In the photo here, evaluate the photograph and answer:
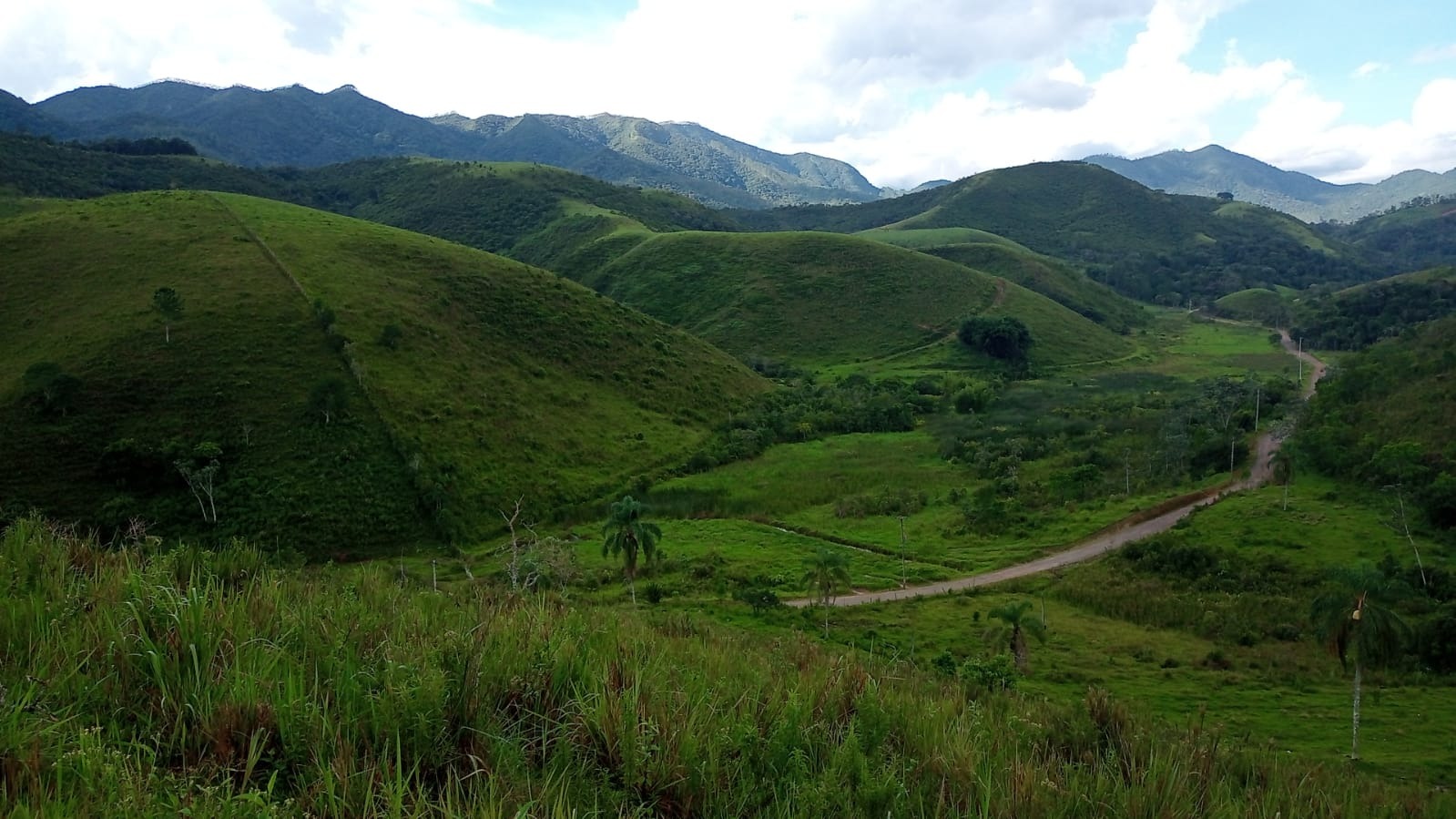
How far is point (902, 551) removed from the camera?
47.3m

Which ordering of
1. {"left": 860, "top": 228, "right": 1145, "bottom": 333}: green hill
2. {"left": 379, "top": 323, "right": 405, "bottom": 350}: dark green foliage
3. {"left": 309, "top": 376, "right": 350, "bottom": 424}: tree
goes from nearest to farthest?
{"left": 309, "top": 376, "right": 350, "bottom": 424}: tree, {"left": 379, "top": 323, "right": 405, "bottom": 350}: dark green foliage, {"left": 860, "top": 228, "right": 1145, "bottom": 333}: green hill

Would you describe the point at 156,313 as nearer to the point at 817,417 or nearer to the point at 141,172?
the point at 817,417

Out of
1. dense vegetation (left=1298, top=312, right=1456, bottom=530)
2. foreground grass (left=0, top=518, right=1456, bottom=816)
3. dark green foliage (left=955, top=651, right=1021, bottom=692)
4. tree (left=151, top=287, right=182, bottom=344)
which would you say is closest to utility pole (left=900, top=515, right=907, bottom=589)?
dark green foliage (left=955, top=651, right=1021, bottom=692)

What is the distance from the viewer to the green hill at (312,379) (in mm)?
45281

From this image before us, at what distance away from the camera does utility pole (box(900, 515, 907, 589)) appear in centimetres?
4350

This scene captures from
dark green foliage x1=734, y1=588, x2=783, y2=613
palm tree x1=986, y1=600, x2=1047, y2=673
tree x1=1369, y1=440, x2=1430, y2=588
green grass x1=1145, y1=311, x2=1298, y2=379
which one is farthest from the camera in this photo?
green grass x1=1145, y1=311, x2=1298, y2=379

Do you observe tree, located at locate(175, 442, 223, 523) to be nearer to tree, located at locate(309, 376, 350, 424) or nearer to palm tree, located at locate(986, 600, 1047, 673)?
tree, located at locate(309, 376, 350, 424)

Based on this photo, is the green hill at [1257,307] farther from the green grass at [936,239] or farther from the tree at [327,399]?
the tree at [327,399]

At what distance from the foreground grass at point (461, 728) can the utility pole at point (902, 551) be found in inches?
1489

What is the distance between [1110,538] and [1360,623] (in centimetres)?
2271

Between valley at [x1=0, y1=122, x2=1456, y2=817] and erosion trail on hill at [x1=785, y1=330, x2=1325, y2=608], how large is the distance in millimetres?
514

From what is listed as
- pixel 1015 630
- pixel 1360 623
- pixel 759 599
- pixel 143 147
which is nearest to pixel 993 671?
pixel 1015 630

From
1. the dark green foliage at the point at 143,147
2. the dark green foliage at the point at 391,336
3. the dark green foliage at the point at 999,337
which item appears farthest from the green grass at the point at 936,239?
the dark green foliage at the point at 143,147

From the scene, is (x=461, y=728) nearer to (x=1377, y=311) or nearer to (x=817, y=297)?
(x=817, y=297)
